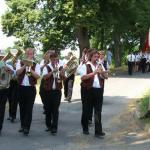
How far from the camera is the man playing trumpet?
42.0ft

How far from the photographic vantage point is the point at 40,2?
42.8 m

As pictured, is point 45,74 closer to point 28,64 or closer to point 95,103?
point 28,64

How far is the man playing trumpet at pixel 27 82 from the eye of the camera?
12.8 m

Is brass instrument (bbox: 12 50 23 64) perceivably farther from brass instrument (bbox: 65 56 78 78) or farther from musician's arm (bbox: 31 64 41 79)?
brass instrument (bbox: 65 56 78 78)

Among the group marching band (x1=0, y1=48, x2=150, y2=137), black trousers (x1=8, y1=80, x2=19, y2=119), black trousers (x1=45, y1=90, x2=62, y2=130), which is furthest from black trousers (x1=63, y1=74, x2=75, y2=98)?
black trousers (x1=45, y1=90, x2=62, y2=130)

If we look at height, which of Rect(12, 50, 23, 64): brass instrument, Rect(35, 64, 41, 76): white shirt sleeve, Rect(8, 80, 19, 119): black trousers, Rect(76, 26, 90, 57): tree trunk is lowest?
Rect(8, 80, 19, 119): black trousers

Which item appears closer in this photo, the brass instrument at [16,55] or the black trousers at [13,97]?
the brass instrument at [16,55]

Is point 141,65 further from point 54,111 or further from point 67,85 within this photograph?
point 54,111

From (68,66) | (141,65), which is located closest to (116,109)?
(68,66)

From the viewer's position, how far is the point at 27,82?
13.0 metres

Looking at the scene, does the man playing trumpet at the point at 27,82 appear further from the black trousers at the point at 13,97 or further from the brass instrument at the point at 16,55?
the black trousers at the point at 13,97

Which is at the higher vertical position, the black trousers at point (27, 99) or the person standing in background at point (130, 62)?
the person standing in background at point (130, 62)

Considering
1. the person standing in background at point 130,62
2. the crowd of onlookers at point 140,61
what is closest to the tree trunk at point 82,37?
the crowd of onlookers at point 140,61

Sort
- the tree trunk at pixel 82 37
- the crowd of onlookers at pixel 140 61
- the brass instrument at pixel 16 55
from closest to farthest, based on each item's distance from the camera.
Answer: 1. the brass instrument at pixel 16 55
2. the crowd of onlookers at pixel 140 61
3. the tree trunk at pixel 82 37
